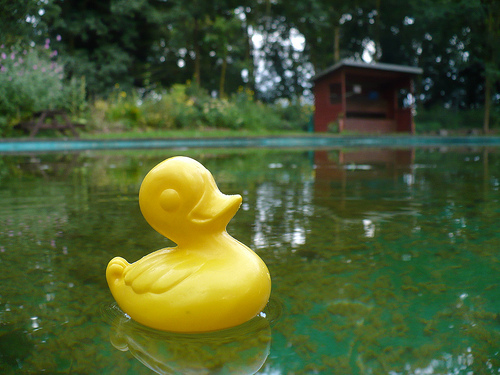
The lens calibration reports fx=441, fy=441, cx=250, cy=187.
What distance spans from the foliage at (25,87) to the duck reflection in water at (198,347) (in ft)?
45.6

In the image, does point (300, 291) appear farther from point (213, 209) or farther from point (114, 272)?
point (114, 272)

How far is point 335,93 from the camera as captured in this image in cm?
2084

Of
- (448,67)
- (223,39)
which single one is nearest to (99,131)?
(223,39)

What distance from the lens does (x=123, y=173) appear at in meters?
6.54

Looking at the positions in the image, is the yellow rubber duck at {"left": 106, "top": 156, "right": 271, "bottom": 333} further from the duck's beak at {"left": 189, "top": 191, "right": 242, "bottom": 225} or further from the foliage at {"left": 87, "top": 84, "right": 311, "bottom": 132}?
the foliage at {"left": 87, "top": 84, "right": 311, "bottom": 132}

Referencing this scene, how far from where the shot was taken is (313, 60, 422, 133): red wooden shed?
770 inches

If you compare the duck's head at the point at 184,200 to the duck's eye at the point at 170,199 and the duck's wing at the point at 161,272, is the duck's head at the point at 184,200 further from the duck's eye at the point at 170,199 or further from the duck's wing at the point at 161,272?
the duck's wing at the point at 161,272

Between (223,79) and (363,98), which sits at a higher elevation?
(223,79)

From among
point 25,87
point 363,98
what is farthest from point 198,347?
point 363,98

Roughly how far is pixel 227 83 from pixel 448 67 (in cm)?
1335

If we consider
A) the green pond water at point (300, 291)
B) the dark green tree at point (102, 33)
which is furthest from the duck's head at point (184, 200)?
the dark green tree at point (102, 33)

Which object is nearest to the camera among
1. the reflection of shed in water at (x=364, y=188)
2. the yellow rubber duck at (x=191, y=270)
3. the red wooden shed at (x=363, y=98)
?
the yellow rubber duck at (x=191, y=270)

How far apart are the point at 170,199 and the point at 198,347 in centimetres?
47

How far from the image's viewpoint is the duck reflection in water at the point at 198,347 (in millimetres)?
1230
